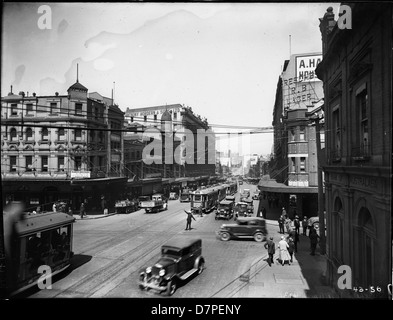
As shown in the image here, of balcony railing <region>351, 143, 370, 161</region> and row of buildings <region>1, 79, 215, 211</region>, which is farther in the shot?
row of buildings <region>1, 79, 215, 211</region>

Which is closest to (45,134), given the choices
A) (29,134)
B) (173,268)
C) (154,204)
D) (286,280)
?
(29,134)

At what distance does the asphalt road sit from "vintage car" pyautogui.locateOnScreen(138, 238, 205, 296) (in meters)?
0.27

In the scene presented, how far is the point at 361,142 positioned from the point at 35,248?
1034 cm

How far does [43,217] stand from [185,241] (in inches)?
198

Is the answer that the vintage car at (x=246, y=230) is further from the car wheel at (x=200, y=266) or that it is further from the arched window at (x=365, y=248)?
the arched window at (x=365, y=248)

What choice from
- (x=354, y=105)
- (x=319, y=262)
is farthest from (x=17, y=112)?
(x=319, y=262)

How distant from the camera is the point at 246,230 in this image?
14.8 metres

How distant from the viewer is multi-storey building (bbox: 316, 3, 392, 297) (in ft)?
18.9

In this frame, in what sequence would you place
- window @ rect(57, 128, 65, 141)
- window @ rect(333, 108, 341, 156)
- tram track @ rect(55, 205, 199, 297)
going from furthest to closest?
window @ rect(57, 128, 65, 141) < window @ rect(333, 108, 341, 156) < tram track @ rect(55, 205, 199, 297)

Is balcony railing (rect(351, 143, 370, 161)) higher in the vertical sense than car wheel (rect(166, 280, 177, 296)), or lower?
higher

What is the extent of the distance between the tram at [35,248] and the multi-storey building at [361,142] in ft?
28.9

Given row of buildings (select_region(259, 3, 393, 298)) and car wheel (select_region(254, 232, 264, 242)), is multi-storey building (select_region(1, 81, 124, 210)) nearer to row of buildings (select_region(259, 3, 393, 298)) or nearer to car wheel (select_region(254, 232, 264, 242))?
car wheel (select_region(254, 232, 264, 242))

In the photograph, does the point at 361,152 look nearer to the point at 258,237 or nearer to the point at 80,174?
the point at 258,237

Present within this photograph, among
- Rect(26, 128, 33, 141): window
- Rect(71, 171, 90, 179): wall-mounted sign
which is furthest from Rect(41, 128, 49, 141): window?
Rect(71, 171, 90, 179): wall-mounted sign
